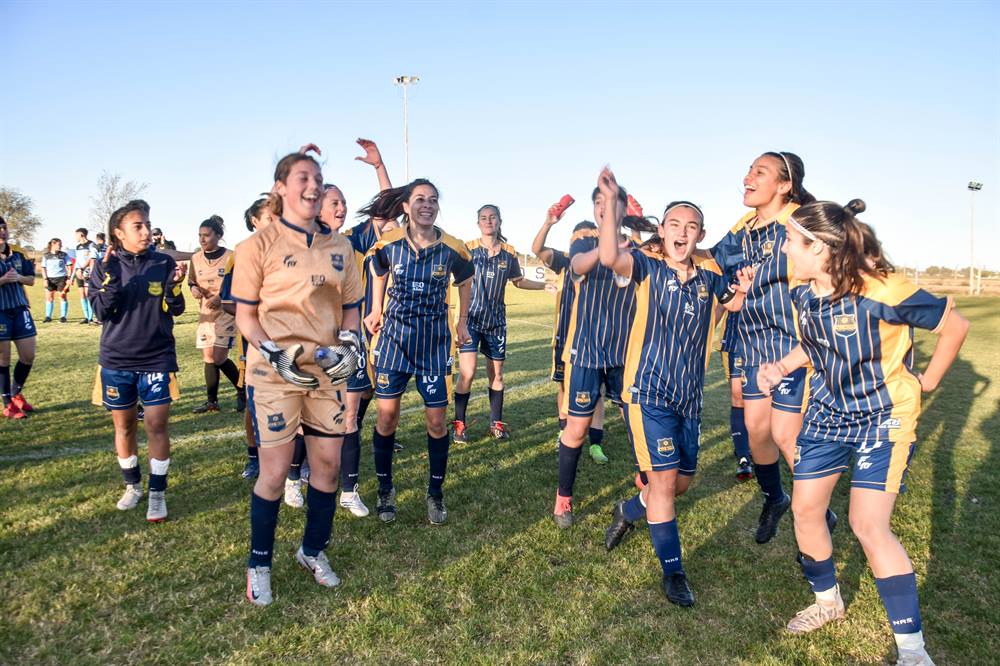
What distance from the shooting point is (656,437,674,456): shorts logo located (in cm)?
374

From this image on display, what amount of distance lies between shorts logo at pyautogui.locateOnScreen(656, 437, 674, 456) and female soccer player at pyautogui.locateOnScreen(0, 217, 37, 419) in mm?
7292

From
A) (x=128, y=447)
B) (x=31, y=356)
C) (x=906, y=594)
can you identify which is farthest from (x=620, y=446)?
(x=31, y=356)

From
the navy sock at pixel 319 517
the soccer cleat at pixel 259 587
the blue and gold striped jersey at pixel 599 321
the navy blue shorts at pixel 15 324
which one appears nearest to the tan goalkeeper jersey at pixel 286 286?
the navy sock at pixel 319 517

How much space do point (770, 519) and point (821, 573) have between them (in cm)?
119

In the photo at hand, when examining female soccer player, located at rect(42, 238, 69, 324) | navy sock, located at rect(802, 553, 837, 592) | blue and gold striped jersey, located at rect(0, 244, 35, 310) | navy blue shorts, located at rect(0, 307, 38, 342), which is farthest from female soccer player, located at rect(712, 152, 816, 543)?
female soccer player, located at rect(42, 238, 69, 324)

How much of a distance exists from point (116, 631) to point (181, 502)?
186 cm

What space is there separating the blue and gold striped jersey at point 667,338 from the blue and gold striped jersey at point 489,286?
384 cm

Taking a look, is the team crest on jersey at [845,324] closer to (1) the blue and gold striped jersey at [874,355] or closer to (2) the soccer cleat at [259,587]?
(1) the blue and gold striped jersey at [874,355]

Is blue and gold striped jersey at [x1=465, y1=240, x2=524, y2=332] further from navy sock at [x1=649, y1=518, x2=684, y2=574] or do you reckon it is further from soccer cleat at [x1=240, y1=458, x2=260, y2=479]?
navy sock at [x1=649, y1=518, x2=684, y2=574]

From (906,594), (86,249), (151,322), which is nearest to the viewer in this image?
(906,594)

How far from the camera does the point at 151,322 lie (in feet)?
15.5

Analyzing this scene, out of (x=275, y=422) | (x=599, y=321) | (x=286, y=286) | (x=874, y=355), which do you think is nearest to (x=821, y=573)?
(x=874, y=355)

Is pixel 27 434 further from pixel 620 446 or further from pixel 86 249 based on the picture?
pixel 86 249

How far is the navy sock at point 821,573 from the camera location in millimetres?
3443
